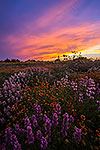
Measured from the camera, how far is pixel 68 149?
7.81ft

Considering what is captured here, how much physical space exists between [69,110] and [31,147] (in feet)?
5.32

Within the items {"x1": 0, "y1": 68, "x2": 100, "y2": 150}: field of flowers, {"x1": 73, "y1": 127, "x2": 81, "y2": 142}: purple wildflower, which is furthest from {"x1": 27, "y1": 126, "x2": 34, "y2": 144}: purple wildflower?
{"x1": 73, "y1": 127, "x2": 81, "y2": 142}: purple wildflower

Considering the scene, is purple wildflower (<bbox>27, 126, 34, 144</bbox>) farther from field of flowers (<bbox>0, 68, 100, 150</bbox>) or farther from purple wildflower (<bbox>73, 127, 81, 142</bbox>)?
purple wildflower (<bbox>73, 127, 81, 142</bbox>)

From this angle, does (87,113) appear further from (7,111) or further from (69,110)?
(7,111)

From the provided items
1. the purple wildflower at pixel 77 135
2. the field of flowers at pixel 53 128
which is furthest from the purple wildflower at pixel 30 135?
the purple wildflower at pixel 77 135

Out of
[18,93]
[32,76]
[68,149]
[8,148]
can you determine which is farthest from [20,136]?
[32,76]

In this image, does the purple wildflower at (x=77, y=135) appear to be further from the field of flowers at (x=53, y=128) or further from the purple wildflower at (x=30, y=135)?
the purple wildflower at (x=30, y=135)

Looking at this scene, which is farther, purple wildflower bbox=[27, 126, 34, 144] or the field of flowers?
the field of flowers

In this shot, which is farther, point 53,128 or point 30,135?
point 53,128

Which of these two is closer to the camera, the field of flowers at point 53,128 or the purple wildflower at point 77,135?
the purple wildflower at point 77,135

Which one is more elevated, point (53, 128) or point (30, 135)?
point (30, 135)

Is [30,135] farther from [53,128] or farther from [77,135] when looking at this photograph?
[77,135]

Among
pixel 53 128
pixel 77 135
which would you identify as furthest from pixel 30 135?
pixel 77 135

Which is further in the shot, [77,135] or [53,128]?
[53,128]
